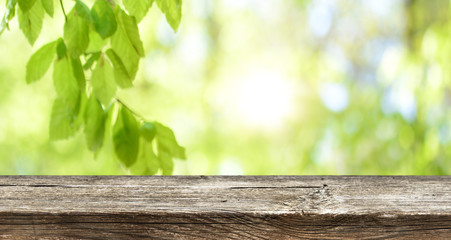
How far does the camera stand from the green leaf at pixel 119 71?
0.95 meters

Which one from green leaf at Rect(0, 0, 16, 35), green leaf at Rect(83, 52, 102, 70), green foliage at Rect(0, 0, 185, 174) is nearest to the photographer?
green leaf at Rect(0, 0, 16, 35)

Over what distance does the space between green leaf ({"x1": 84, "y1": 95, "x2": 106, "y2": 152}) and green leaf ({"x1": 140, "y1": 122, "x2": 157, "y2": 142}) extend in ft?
0.26

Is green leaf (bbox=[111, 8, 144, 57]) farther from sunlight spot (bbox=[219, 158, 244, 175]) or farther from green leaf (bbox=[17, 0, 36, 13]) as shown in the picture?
sunlight spot (bbox=[219, 158, 244, 175])

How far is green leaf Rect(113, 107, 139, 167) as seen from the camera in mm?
1042

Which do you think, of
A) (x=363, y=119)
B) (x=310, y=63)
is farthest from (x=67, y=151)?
(x=363, y=119)

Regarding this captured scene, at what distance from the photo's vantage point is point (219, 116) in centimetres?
576

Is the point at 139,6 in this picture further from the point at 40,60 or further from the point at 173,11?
the point at 40,60

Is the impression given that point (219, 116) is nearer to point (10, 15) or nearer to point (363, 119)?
point (363, 119)

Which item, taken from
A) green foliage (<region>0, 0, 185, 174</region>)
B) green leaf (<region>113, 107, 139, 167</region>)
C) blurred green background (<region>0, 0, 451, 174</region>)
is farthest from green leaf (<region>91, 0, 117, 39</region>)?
blurred green background (<region>0, 0, 451, 174</region>)

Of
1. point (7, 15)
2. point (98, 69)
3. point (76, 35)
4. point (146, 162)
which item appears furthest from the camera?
point (146, 162)

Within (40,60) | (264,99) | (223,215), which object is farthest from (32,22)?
(264,99)

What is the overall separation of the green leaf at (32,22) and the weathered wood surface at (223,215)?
382 millimetres

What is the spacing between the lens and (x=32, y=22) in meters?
0.94

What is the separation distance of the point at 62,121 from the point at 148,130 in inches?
6.9
